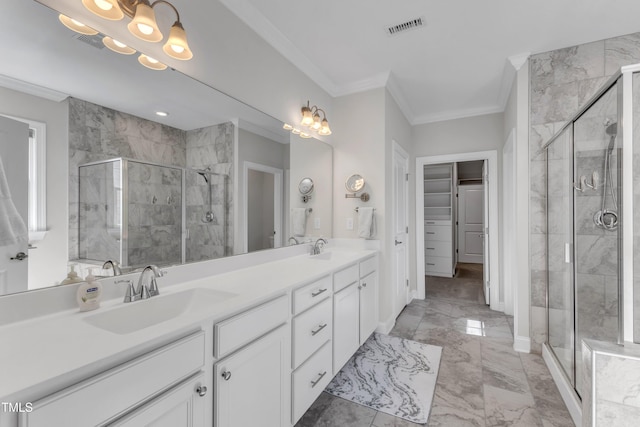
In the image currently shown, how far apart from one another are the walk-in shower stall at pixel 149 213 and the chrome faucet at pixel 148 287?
136 mm

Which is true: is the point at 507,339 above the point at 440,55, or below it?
below

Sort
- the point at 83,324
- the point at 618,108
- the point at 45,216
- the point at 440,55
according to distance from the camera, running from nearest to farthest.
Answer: the point at 83,324 → the point at 45,216 → the point at 618,108 → the point at 440,55

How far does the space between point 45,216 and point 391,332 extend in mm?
2865

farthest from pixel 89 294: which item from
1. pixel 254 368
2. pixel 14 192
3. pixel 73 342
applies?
pixel 254 368

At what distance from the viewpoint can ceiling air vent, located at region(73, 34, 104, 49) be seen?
1.14 m

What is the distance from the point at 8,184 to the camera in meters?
0.97

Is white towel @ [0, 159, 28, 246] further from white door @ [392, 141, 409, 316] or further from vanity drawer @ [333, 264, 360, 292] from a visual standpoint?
white door @ [392, 141, 409, 316]

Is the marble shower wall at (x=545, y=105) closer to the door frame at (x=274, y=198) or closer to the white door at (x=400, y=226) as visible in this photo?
the white door at (x=400, y=226)

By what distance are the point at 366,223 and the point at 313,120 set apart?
1101 millimetres

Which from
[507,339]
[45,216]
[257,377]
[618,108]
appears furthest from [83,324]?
[507,339]

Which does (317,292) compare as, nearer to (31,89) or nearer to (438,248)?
(31,89)

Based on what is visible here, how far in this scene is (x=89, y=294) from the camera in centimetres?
108

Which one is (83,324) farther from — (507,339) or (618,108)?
(507,339)

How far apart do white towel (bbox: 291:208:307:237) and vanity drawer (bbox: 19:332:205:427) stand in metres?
1.55
